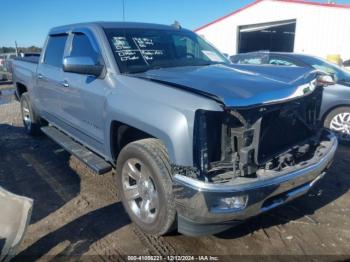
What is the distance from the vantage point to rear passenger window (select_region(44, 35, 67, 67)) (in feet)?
16.1

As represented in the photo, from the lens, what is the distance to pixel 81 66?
3.47 metres

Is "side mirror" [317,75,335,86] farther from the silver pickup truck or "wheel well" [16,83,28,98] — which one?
"wheel well" [16,83,28,98]

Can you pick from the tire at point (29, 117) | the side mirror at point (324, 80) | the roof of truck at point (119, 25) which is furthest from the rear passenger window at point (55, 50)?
the side mirror at point (324, 80)

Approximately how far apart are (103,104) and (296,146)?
6.37 ft

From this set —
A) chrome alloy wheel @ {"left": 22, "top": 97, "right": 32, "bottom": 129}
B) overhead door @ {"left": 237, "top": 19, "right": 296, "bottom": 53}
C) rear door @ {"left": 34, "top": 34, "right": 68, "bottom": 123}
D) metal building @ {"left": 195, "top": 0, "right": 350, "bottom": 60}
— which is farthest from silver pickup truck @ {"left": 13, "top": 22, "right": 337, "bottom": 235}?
overhead door @ {"left": 237, "top": 19, "right": 296, "bottom": 53}

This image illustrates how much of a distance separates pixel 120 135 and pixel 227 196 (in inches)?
58.6

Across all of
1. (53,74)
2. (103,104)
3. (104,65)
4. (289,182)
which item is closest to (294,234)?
(289,182)

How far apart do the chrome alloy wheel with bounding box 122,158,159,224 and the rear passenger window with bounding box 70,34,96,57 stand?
4.74 ft

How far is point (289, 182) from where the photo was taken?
2764 mm

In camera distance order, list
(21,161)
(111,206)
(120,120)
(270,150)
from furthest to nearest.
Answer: (21,161)
(111,206)
(120,120)
(270,150)

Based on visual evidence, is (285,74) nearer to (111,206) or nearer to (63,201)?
(111,206)

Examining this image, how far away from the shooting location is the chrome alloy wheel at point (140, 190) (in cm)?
303

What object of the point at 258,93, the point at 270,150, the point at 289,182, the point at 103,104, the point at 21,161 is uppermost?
the point at 258,93

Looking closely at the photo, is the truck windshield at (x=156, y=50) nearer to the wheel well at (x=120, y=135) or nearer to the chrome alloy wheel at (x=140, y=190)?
the wheel well at (x=120, y=135)
